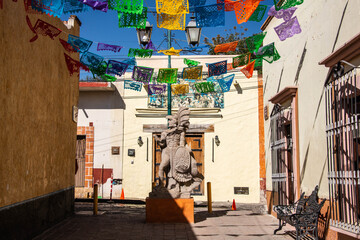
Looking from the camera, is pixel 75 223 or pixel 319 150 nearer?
pixel 319 150

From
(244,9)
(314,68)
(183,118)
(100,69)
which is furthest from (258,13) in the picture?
(100,69)

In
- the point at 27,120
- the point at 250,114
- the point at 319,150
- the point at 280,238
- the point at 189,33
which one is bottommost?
the point at 280,238

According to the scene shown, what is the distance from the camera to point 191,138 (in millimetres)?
14906

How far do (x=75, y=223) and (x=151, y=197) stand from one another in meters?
1.75

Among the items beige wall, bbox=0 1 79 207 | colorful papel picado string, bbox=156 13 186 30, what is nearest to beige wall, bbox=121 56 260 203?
beige wall, bbox=0 1 79 207

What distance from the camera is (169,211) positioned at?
8.62 meters

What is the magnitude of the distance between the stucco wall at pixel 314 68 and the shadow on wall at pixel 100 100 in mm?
7439

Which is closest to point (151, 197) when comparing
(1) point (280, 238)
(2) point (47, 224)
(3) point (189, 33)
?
(2) point (47, 224)

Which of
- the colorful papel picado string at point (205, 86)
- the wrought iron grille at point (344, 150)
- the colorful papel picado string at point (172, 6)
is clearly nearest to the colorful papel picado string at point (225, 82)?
the colorful papel picado string at point (205, 86)

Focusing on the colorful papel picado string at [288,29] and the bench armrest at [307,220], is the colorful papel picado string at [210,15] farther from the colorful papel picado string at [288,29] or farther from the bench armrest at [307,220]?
the bench armrest at [307,220]

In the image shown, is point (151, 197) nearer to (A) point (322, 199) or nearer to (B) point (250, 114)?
(A) point (322, 199)

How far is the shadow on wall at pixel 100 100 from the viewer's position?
14984 millimetres

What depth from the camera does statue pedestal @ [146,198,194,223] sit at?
860 cm

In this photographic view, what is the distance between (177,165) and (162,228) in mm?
1483
